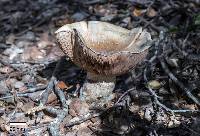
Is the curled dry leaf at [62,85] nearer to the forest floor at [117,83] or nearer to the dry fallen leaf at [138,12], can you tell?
the forest floor at [117,83]

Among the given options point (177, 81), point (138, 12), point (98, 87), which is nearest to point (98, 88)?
point (98, 87)

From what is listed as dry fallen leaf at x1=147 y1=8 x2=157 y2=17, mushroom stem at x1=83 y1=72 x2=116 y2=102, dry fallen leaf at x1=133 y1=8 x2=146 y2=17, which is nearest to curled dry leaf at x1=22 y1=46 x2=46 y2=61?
mushroom stem at x1=83 y1=72 x2=116 y2=102

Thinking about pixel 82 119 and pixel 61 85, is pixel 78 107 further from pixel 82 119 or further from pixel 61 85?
pixel 61 85

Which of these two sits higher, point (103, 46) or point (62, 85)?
point (103, 46)

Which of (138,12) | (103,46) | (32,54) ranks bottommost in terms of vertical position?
(32,54)

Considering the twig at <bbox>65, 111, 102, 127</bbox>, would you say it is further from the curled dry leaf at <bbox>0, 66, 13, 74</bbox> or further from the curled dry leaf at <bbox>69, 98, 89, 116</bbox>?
the curled dry leaf at <bbox>0, 66, 13, 74</bbox>

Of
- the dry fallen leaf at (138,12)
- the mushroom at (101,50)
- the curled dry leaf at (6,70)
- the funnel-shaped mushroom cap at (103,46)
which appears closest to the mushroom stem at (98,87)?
the mushroom at (101,50)
